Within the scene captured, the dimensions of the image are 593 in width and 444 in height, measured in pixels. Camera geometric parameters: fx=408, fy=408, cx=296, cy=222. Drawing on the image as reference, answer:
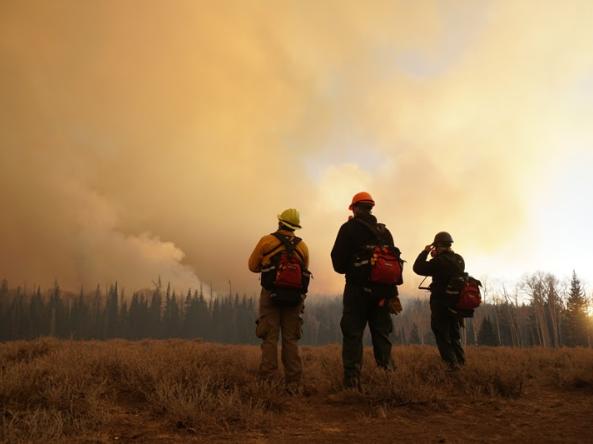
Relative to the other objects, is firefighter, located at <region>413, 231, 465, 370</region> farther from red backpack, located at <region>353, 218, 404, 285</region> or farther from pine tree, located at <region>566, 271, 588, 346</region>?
pine tree, located at <region>566, 271, 588, 346</region>

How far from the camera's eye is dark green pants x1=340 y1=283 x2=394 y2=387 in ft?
17.7

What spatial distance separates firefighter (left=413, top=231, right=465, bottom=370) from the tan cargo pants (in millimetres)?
2651

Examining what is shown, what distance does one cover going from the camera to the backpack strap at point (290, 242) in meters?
5.95

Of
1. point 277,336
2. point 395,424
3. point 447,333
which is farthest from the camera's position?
point 447,333

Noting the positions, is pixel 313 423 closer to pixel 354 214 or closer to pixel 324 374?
pixel 324 374

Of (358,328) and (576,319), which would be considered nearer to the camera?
(358,328)

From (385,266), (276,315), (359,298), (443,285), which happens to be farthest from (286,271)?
(443,285)

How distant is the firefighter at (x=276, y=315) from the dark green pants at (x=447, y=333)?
2.72 metres

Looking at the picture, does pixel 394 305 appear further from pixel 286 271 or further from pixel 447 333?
pixel 447 333

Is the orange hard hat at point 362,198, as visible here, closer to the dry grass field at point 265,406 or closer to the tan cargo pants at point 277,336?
the tan cargo pants at point 277,336

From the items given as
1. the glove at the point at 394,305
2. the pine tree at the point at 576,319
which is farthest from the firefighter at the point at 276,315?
the pine tree at the point at 576,319

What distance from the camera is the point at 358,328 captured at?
5.51m

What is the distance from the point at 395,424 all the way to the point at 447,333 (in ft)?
11.1

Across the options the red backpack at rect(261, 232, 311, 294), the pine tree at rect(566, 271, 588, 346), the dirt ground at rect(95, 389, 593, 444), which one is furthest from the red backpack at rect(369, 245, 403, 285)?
the pine tree at rect(566, 271, 588, 346)
